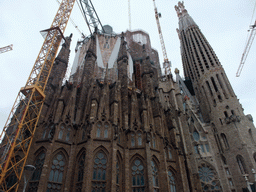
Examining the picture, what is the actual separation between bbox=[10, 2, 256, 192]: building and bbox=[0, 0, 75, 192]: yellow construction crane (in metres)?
1.06

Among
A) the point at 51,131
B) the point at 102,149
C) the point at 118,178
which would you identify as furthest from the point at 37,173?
the point at 118,178

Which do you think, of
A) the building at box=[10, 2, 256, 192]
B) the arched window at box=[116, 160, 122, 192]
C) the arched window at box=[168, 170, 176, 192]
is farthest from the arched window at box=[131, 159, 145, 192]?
the arched window at box=[168, 170, 176, 192]

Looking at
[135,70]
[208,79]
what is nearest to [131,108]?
[135,70]

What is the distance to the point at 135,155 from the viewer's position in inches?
784

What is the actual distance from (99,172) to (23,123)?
9.88 metres

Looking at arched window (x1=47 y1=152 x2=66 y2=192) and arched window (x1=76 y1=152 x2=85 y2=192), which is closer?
arched window (x1=76 y1=152 x2=85 y2=192)

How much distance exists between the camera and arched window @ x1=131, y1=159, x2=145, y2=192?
18375 mm

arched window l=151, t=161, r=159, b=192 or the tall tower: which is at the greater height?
the tall tower

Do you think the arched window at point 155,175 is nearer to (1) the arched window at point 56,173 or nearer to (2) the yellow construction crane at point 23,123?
(1) the arched window at point 56,173

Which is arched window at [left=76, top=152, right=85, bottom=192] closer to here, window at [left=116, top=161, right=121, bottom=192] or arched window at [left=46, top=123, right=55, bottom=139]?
window at [left=116, top=161, right=121, bottom=192]

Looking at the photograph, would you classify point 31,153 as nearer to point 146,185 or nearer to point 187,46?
point 146,185

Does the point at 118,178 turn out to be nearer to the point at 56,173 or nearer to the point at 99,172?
the point at 99,172

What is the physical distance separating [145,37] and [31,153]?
38.8 m

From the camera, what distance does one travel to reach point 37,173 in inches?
702
